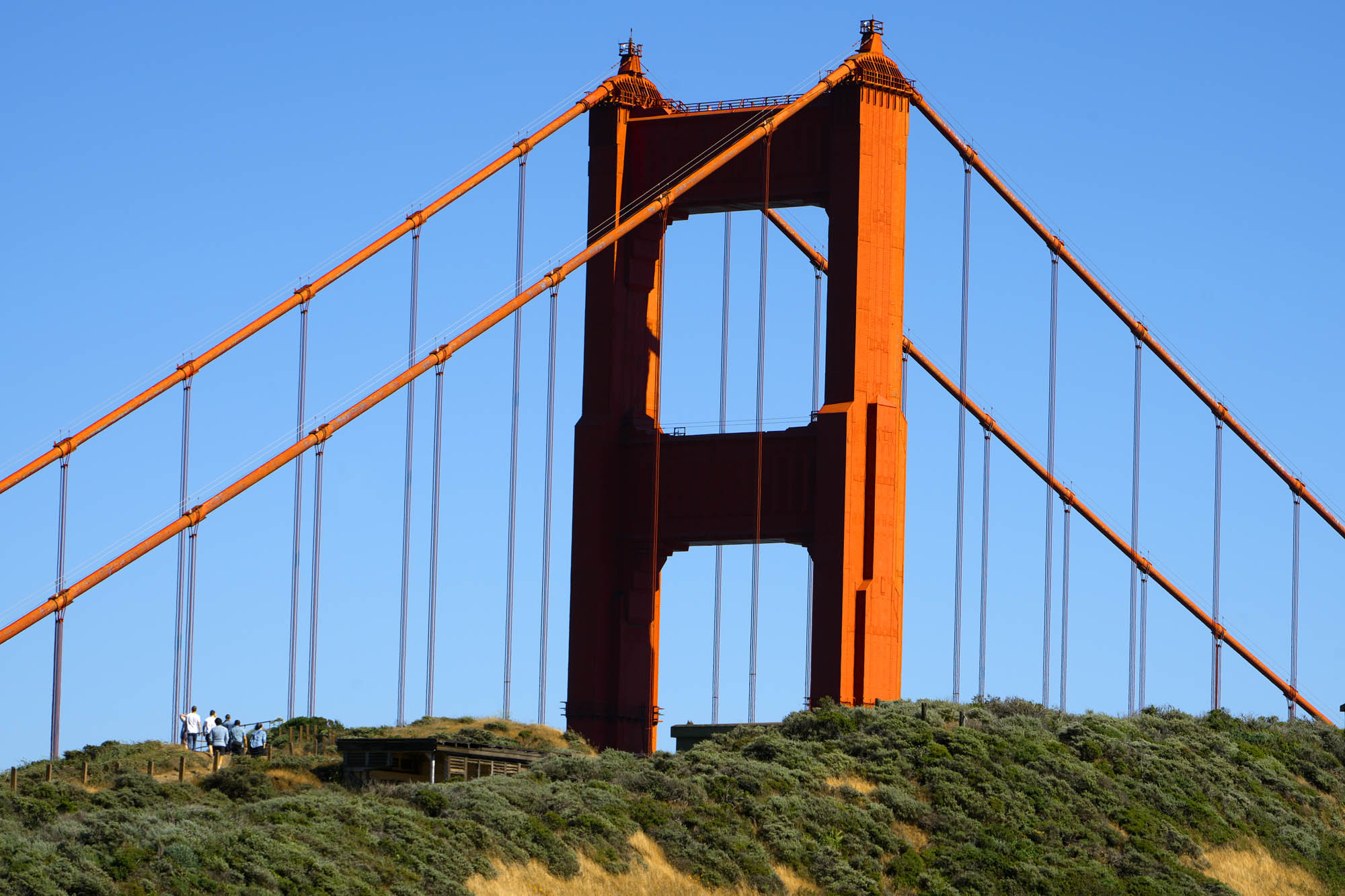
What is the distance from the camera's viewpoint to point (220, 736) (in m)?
50.8

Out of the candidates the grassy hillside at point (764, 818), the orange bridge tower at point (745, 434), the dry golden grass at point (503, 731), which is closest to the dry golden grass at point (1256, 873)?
the grassy hillside at point (764, 818)

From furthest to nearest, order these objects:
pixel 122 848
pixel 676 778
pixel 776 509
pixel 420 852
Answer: pixel 776 509 < pixel 676 778 < pixel 420 852 < pixel 122 848

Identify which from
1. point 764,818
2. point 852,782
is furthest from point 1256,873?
point 764,818

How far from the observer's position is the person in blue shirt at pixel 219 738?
50625 millimetres

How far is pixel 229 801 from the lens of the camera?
45281 millimetres

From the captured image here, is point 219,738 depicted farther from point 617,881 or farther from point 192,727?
point 617,881

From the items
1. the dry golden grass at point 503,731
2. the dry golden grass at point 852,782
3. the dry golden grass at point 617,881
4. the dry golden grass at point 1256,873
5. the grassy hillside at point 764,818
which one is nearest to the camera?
the grassy hillside at point 764,818

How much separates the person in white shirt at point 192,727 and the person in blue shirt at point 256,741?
1657 mm

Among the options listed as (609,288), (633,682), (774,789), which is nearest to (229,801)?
(774,789)

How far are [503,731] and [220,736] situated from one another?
7319 millimetres

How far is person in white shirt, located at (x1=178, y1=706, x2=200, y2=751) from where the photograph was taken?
5016 cm

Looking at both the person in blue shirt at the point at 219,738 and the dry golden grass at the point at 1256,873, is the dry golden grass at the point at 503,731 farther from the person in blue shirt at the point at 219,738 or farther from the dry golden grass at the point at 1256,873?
the dry golden grass at the point at 1256,873

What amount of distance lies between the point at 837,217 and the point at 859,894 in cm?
1909

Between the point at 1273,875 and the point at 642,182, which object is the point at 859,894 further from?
the point at 642,182
